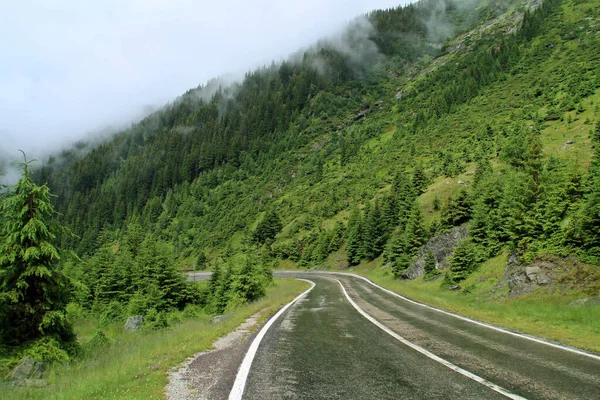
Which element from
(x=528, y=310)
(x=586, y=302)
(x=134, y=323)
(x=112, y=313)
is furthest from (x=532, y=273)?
(x=112, y=313)

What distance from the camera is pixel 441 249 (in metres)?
27.7

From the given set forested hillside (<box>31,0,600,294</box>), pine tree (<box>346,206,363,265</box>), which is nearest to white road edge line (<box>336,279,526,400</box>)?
forested hillside (<box>31,0,600,294</box>)

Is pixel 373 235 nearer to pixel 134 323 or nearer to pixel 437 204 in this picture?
pixel 437 204

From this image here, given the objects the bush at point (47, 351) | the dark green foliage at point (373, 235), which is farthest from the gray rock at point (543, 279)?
the dark green foliage at point (373, 235)

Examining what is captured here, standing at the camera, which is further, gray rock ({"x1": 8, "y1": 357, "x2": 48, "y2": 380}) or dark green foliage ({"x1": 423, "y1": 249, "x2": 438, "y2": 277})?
dark green foliage ({"x1": 423, "y1": 249, "x2": 438, "y2": 277})

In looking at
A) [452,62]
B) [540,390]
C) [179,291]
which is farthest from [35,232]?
[452,62]

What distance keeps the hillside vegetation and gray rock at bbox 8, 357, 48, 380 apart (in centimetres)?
264

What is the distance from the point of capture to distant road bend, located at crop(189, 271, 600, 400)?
431cm

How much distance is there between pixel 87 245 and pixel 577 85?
16398 cm

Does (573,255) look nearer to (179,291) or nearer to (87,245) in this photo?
(179,291)

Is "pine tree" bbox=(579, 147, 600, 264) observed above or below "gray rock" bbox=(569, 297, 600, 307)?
above

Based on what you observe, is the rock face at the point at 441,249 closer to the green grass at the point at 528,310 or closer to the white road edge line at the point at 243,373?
the green grass at the point at 528,310

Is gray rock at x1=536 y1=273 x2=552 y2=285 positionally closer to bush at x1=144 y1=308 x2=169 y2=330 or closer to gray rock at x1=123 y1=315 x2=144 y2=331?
bush at x1=144 y1=308 x2=169 y2=330

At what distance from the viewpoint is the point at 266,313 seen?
13.8 metres
